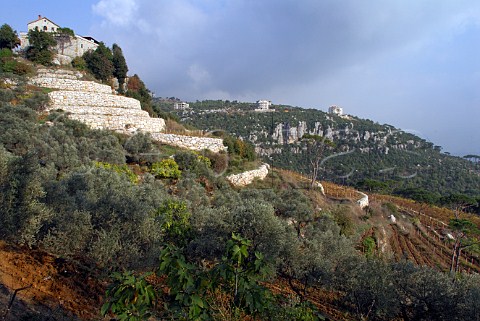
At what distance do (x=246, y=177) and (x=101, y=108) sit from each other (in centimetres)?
1358

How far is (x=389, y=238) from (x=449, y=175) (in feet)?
173

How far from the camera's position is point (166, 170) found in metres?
19.1

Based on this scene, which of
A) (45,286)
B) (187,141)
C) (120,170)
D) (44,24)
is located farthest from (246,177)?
(44,24)

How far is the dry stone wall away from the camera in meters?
25.3

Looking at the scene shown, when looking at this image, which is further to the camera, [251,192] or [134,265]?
[251,192]

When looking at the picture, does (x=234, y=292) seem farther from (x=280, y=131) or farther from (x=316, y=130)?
(x=316, y=130)

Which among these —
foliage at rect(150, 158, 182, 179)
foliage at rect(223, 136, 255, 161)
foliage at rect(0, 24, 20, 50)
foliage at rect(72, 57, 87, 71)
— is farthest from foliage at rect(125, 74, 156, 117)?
foliage at rect(150, 158, 182, 179)

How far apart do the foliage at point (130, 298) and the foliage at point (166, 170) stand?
52.2ft

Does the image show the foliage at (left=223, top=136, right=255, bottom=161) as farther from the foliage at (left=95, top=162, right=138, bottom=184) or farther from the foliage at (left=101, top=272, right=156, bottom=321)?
the foliage at (left=101, top=272, right=156, bottom=321)

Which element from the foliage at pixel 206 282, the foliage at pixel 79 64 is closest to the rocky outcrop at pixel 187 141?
the foliage at pixel 79 64

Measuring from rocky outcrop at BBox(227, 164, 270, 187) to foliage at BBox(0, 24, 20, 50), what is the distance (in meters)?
26.6

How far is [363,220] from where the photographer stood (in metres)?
A: 25.6

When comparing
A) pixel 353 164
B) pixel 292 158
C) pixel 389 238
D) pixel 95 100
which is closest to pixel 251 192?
pixel 389 238

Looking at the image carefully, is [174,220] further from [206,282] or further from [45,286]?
[206,282]
